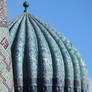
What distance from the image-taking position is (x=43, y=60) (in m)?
13.1

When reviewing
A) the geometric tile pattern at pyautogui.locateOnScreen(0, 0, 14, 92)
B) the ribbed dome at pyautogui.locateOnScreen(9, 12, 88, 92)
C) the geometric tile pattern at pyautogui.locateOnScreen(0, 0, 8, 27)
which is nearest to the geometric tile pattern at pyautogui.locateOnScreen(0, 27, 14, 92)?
the geometric tile pattern at pyautogui.locateOnScreen(0, 0, 14, 92)

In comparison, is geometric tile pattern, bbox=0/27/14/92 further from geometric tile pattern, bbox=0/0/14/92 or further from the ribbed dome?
the ribbed dome

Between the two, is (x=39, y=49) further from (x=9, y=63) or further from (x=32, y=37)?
(x=9, y=63)

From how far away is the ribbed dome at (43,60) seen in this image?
13.0 meters

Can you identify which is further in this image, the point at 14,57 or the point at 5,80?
the point at 14,57

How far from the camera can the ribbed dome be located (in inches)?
513

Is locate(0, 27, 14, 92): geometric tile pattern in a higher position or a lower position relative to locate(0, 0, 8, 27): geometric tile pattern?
lower

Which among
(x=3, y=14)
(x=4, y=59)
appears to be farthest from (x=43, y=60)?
(x=4, y=59)

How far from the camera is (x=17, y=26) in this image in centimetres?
1431

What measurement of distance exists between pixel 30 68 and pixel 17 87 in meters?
0.65

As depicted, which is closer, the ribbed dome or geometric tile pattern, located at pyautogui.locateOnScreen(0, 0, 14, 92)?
geometric tile pattern, located at pyautogui.locateOnScreen(0, 0, 14, 92)

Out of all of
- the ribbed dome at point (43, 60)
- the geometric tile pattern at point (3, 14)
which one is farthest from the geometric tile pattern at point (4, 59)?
the ribbed dome at point (43, 60)

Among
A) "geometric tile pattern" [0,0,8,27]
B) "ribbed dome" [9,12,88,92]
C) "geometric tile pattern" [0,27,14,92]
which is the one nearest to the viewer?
"geometric tile pattern" [0,27,14,92]

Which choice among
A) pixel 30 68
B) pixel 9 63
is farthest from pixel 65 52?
pixel 9 63
